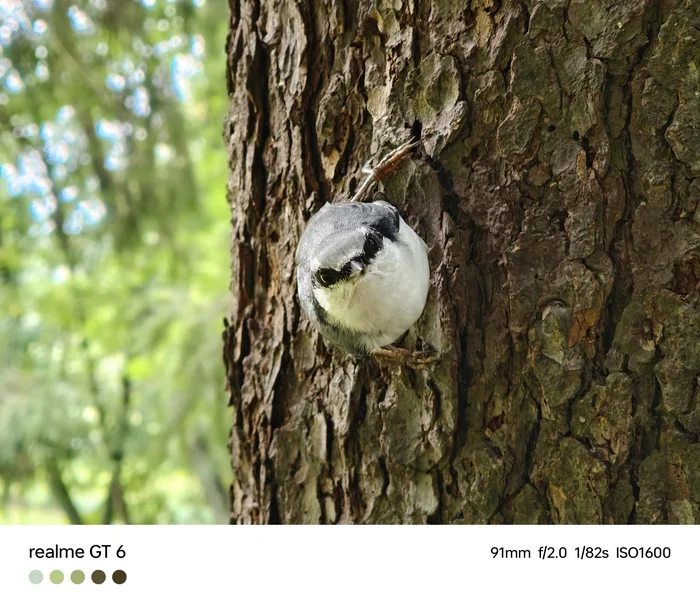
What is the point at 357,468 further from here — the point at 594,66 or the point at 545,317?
the point at 594,66

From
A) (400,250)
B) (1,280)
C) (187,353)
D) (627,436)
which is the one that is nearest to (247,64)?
(400,250)

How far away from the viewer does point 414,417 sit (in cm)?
135

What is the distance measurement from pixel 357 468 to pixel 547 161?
0.79 meters
